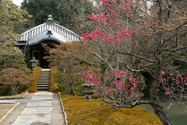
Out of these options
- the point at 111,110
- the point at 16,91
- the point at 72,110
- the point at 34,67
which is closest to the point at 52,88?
the point at 16,91

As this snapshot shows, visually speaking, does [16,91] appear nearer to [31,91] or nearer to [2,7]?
[31,91]

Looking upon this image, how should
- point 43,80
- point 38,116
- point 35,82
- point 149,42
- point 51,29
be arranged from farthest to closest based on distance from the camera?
point 51,29
point 43,80
point 35,82
point 38,116
point 149,42

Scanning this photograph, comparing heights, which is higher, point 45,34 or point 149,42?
point 45,34

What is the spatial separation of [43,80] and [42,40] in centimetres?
552

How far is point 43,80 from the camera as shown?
1457cm

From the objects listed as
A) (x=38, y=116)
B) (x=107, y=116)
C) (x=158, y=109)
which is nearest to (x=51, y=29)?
(x=38, y=116)

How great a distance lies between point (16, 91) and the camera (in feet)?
40.0

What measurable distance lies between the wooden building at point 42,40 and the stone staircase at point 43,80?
2.09 metres

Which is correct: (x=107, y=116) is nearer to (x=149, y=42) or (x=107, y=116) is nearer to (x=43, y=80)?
(x=149, y=42)

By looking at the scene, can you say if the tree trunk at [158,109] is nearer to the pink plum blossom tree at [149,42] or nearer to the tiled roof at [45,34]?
the pink plum blossom tree at [149,42]

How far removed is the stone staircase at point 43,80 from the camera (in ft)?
44.6

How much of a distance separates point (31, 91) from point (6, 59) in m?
3.42

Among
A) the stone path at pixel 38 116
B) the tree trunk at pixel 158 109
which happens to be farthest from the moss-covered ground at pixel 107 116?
the tree trunk at pixel 158 109

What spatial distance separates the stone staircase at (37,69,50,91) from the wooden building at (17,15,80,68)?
209 centimetres
